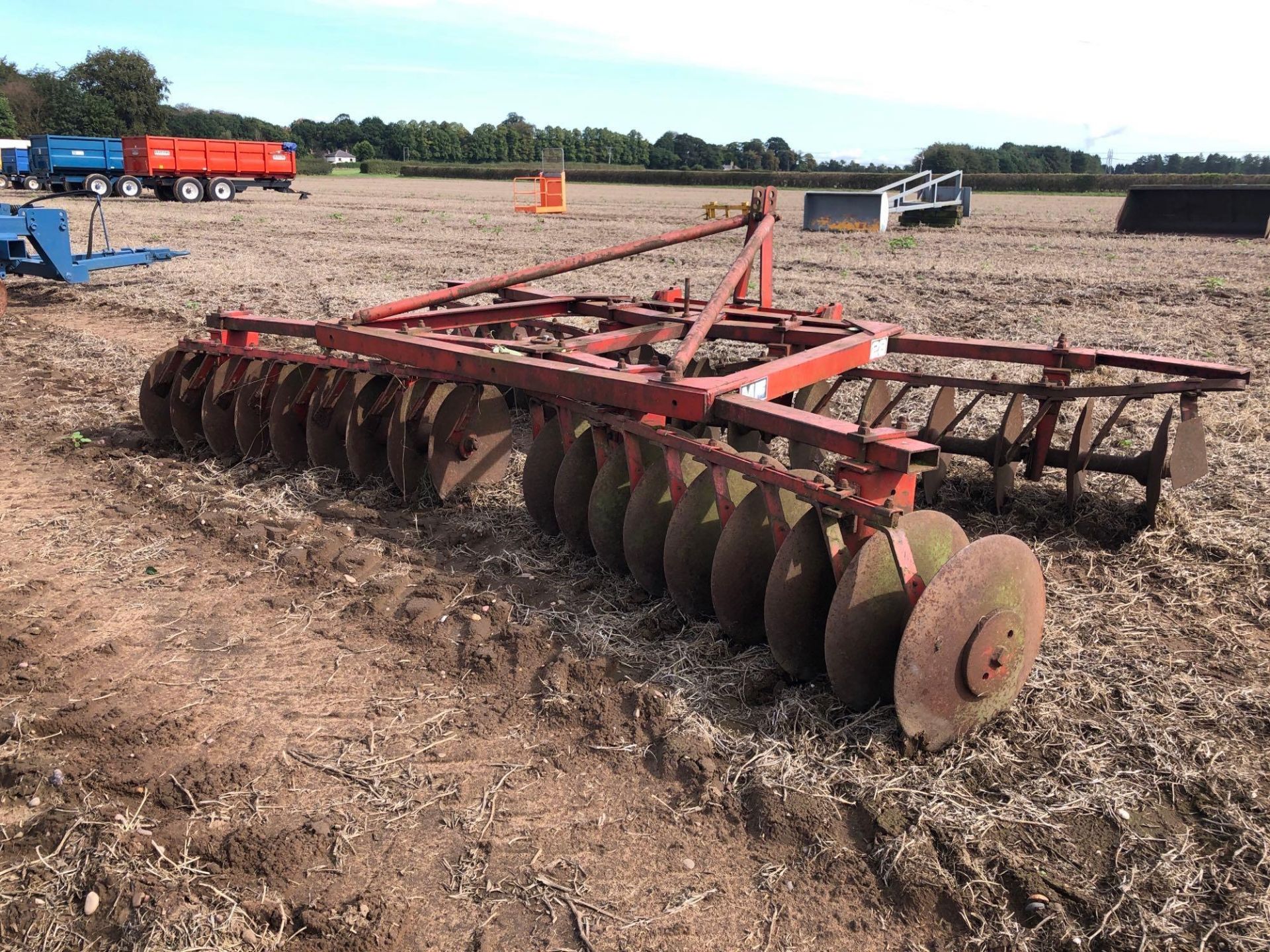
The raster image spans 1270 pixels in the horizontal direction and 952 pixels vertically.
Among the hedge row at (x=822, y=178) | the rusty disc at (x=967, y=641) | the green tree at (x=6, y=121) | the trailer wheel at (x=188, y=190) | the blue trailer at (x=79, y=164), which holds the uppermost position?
the green tree at (x=6, y=121)

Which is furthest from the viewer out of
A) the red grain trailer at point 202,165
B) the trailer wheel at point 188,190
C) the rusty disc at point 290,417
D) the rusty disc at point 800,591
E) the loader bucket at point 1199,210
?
the trailer wheel at point 188,190

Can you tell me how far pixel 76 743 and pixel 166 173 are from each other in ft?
97.4

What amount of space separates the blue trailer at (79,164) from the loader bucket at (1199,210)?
26.8m

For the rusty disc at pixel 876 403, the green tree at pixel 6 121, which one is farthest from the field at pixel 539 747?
the green tree at pixel 6 121

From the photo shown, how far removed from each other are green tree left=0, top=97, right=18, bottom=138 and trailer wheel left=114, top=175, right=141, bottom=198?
3287 cm

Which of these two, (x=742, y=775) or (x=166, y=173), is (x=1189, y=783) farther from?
(x=166, y=173)

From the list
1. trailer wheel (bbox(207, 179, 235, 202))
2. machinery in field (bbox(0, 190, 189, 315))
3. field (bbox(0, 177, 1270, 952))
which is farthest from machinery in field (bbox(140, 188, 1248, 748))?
trailer wheel (bbox(207, 179, 235, 202))

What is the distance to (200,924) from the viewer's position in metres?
2.14

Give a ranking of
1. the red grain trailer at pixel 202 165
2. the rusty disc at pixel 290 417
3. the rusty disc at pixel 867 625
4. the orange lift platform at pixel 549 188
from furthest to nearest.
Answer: the red grain trailer at pixel 202 165, the orange lift platform at pixel 549 188, the rusty disc at pixel 290 417, the rusty disc at pixel 867 625

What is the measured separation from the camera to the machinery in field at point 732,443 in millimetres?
2643

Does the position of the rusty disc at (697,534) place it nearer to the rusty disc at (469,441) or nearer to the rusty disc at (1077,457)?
the rusty disc at (469,441)

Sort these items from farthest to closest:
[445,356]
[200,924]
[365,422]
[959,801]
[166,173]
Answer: [166,173] < [365,422] < [445,356] < [959,801] < [200,924]

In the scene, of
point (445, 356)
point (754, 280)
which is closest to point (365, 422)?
point (445, 356)

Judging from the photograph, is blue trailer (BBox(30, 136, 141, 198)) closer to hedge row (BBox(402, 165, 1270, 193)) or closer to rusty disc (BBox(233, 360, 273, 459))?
hedge row (BBox(402, 165, 1270, 193))
